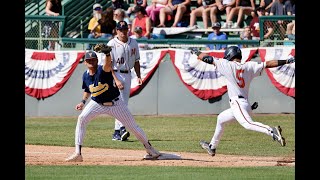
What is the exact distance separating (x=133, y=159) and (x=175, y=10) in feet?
38.5

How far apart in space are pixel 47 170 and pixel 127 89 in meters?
4.35

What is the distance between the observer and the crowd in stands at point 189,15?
71.9 feet

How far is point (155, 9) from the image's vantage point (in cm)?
2403

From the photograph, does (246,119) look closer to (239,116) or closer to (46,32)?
(239,116)

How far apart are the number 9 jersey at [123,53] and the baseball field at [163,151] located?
1451 millimetres

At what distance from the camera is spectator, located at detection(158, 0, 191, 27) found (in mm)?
23669

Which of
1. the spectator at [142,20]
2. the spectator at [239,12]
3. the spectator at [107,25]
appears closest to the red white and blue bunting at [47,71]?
the spectator at [107,25]

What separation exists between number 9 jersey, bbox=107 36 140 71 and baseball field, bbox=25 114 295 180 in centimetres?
145

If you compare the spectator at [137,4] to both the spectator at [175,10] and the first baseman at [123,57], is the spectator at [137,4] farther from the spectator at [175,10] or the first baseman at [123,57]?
the first baseman at [123,57]

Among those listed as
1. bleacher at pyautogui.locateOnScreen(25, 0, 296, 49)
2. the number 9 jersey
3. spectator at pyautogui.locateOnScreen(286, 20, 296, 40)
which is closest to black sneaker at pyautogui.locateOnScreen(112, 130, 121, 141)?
the number 9 jersey

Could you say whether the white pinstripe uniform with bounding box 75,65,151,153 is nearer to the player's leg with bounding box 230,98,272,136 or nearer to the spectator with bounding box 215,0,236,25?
the player's leg with bounding box 230,98,272,136

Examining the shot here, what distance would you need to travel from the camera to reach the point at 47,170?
443 inches
